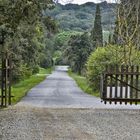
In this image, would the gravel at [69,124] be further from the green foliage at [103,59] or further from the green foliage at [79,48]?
the green foliage at [79,48]

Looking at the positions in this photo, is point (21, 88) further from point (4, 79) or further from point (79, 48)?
point (79, 48)

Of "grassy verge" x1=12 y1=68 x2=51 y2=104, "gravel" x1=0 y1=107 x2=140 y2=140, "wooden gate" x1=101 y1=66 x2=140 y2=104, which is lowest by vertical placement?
"grassy verge" x1=12 y1=68 x2=51 y2=104

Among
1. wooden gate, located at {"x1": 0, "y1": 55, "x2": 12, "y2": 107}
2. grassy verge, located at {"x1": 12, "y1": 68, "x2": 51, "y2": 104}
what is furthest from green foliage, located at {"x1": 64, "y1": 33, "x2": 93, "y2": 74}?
wooden gate, located at {"x1": 0, "y1": 55, "x2": 12, "y2": 107}

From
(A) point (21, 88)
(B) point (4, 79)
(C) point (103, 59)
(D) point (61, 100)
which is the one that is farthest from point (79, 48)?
(B) point (4, 79)

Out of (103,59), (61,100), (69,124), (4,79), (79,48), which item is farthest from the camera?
(79,48)

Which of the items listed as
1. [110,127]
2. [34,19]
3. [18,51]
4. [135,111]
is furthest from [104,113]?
[18,51]

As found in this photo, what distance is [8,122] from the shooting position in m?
14.7

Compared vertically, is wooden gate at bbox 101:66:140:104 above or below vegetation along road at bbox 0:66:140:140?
above

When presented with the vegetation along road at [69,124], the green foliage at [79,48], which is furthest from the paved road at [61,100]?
the green foliage at [79,48]

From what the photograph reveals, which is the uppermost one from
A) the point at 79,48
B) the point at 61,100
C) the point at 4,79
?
the point at 79,48

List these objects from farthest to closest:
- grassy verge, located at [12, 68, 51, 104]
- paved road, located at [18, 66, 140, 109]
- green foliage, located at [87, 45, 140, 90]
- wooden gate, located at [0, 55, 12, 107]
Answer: green foliage, located at [87, 45, 140, 90] < grassy verge, located at [12, 68, 51, 104] < paved road, located at [18, 66, 140, 109] < wooden gate, located at [0, 55, 12, 107]

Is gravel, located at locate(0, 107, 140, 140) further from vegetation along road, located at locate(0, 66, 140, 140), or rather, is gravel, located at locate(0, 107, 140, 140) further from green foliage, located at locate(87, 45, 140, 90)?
green foliage, located at locate(87, 45, 140, 90)

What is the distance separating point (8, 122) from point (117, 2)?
23.4m

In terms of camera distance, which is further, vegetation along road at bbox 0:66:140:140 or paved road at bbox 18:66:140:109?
paved road at bbox 18:66:140:109
